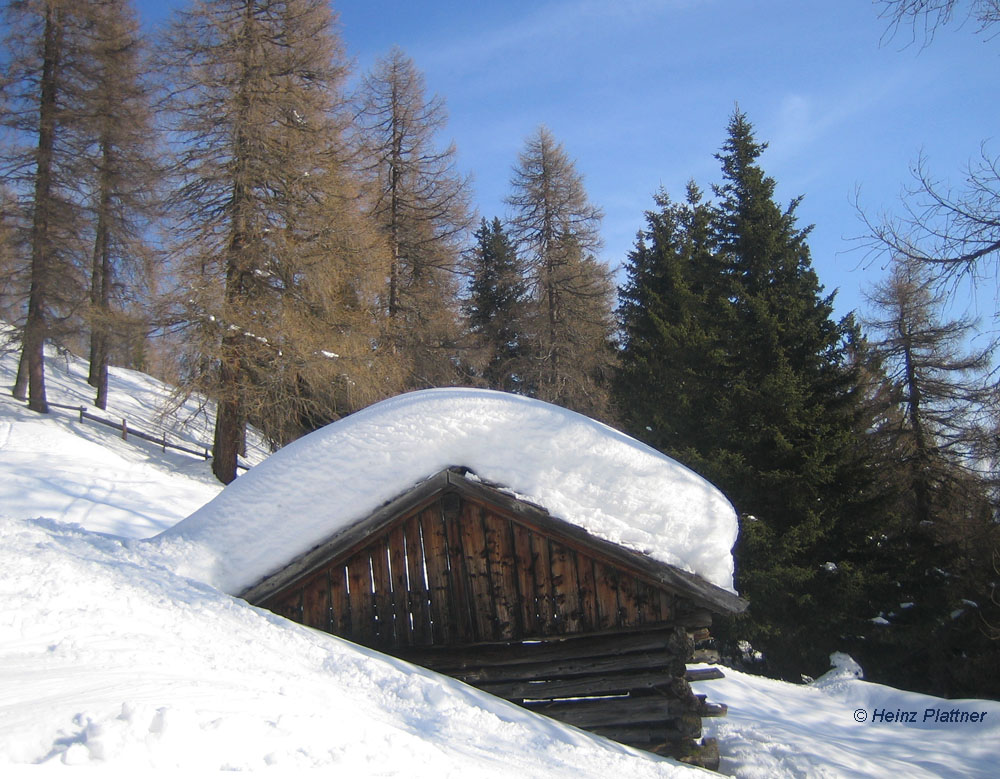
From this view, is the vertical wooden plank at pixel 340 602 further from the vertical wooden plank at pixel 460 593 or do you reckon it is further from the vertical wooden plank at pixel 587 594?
the vertical wooden plank at pixel 587 594

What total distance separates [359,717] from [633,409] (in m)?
20.0

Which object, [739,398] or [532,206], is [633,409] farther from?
[532,206]

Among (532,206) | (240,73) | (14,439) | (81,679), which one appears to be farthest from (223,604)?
(532,206)

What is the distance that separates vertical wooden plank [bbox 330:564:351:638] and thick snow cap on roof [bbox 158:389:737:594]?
21.4 inches

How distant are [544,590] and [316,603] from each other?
7.84 ft

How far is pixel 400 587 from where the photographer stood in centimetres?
743

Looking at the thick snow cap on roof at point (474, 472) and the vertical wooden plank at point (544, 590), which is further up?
the thick snow cap on roof at point (474, 472)

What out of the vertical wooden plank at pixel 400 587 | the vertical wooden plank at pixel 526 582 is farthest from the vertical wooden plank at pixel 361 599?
the vertical wooden plank at pixel 526 582

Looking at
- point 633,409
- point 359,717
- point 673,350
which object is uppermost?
point 673,350

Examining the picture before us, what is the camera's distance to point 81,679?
12.4 feet

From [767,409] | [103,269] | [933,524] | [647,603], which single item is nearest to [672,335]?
[767,409]

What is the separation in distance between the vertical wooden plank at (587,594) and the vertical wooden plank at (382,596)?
196 centimetres

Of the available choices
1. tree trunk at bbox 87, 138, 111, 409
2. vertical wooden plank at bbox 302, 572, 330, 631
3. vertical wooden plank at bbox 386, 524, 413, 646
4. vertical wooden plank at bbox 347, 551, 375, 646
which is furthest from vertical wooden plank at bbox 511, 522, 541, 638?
tree trunk at bbox 87, 138, 111, 409

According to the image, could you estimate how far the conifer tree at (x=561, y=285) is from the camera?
25.4 m
